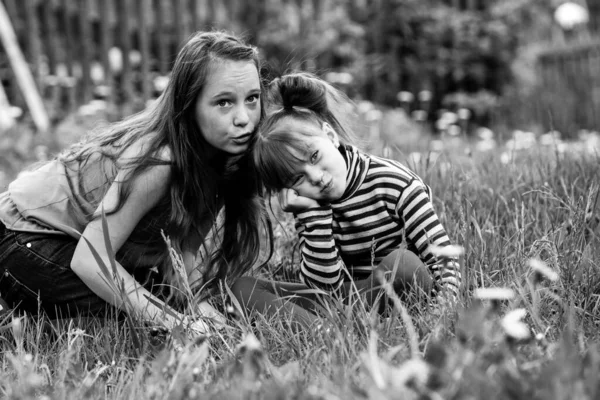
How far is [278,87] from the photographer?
8.54 ft

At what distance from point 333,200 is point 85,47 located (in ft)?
14.4

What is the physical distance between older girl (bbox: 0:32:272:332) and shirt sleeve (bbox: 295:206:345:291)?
25cm

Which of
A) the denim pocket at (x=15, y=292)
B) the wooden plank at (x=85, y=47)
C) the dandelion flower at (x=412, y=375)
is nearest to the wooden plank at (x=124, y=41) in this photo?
the wooden plank at (x=85, y=47)

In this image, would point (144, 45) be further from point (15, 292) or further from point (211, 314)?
point (211, 314)

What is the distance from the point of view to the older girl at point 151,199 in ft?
8.05

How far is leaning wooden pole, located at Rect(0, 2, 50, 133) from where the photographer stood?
5973 millimetres

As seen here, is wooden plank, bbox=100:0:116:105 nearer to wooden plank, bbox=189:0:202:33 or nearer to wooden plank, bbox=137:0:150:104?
wooden plank, bbox=137:0:150:104

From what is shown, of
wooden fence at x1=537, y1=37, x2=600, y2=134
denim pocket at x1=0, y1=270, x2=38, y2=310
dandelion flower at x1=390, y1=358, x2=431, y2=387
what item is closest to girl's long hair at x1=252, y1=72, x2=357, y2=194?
denim pocket at x1=0, y1=270, x2=38, y2=310

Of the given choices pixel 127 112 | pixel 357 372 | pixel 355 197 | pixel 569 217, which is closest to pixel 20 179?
pixel 355 197

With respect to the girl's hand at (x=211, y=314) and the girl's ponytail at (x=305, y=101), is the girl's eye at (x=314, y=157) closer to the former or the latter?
the girl's ponytail at (x=305, y=101)

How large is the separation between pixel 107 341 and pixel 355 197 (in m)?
0.90

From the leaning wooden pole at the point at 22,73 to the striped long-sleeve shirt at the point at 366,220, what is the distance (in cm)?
382

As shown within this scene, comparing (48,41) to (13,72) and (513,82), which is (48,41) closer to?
(13,72)

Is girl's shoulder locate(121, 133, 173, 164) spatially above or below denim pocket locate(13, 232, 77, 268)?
above
